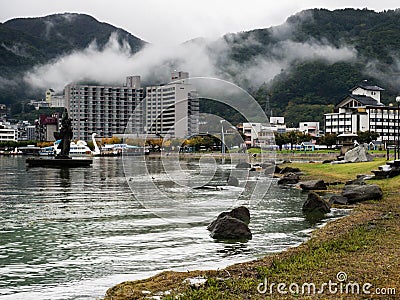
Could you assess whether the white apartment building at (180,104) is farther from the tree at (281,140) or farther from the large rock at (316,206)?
the tree at (281,140)

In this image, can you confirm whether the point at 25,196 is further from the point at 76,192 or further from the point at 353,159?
the point at 353,159

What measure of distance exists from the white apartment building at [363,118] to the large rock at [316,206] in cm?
11873

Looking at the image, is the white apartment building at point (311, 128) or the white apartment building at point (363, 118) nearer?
the white apartment building at point (363, 118)

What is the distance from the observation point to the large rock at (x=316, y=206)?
25000 mm

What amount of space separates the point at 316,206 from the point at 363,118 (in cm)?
12386

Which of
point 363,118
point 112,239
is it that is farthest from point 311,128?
point 112,239

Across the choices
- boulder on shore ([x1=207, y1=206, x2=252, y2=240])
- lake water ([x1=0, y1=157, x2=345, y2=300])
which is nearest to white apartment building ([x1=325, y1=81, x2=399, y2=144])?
lake water ([x1=0, y1=157, x2=345, y2=300])

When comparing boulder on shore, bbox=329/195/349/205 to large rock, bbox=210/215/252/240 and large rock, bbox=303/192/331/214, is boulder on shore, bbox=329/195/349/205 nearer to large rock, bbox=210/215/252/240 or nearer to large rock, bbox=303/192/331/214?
large rock, bbox=303/192/331/214

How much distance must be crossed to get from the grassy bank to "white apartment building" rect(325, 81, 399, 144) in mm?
128657

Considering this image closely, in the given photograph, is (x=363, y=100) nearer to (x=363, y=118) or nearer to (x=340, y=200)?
(x=363, y=118)

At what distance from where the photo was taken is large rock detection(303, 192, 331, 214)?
984 inches

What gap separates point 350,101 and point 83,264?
13994 cm

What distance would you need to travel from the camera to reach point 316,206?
995 inches

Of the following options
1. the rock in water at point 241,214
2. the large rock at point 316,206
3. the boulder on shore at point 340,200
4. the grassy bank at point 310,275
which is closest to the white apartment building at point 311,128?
the boulder on shore at point 340,200
